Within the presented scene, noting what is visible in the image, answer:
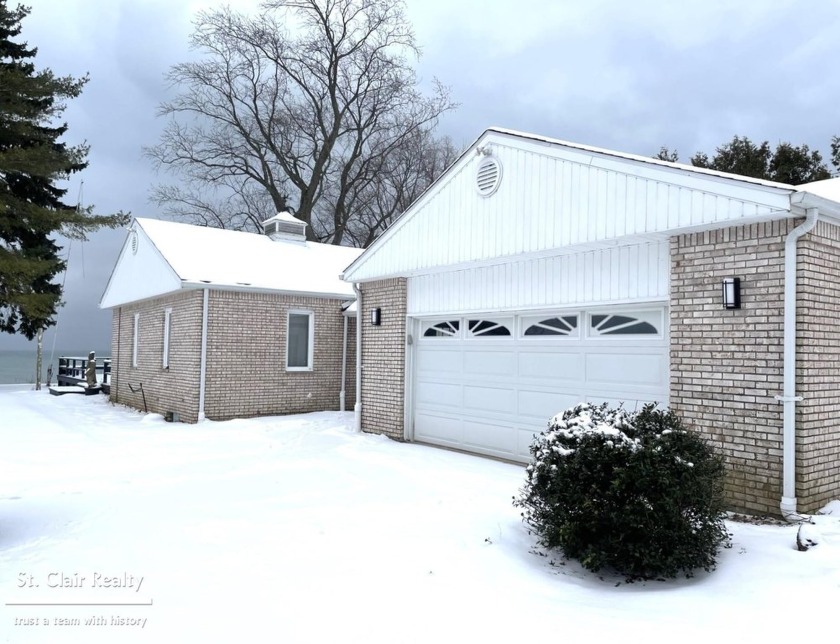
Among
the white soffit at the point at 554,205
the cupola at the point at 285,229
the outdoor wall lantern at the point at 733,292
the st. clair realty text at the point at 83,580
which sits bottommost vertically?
the st. clair realty text at the point at 83,580

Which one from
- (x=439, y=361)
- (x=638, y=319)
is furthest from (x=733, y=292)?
(x=439, y=361)

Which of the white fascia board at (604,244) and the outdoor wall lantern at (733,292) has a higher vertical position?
the white fascia board at (604,244)

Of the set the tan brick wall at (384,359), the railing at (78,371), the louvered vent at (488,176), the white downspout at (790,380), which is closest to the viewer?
the white downspout at (790,380)

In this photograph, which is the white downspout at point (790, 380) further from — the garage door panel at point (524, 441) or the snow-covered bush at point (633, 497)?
the garage door panel at point (524, 441)

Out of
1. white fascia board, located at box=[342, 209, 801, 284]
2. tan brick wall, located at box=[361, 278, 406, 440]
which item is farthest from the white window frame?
tan brick wall, located at box=[361, 278, 406, 440]

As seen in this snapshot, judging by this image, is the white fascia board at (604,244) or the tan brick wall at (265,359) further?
the tan brick wall at (265,359)

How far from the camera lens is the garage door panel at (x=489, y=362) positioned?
9469 millimetres

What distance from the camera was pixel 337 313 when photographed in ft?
53.6

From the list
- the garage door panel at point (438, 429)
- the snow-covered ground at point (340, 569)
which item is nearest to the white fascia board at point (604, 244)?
the garage door panel at point (438, 429)

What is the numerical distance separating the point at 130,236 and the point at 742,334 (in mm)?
16689

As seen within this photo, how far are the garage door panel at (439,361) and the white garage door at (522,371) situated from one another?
0.06ft

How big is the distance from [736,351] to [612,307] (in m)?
1.79

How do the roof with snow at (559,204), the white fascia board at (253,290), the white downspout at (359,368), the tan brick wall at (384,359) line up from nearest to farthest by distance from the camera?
the roof with snow at (559,204)
the tan brick wall at (384,359)
the white downspout at (359,368)
the white fascia board at (253,290)

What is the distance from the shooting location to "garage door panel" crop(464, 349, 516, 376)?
9469 mm
